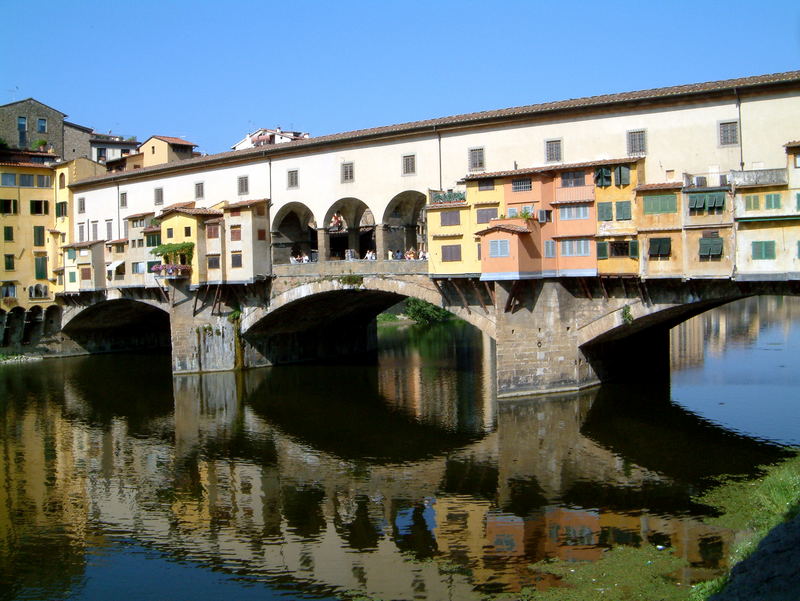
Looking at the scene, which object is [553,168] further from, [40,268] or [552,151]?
[40,268]

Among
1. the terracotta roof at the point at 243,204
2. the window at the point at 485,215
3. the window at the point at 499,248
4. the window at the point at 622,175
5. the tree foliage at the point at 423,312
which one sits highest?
the terracotta roof at the point at 243,204

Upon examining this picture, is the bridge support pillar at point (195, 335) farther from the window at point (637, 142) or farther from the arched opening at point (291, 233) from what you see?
the window at point (637, 142)

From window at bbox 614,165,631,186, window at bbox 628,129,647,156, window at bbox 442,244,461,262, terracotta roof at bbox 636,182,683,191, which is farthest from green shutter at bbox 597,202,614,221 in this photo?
window at bbox 442,244,461,262

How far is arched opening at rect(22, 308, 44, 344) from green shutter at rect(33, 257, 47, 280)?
2.19 m

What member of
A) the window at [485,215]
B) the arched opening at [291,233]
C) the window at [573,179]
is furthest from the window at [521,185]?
the arched opening at [291,233]

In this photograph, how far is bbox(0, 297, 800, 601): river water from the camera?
17922mm

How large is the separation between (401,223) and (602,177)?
11850 millimetres

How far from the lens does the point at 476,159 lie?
36.4 m

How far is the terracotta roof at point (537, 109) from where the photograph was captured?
29.9 metres

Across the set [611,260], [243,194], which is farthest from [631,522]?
[243,194]

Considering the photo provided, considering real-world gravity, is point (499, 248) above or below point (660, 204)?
below

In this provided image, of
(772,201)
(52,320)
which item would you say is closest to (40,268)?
(52,320)

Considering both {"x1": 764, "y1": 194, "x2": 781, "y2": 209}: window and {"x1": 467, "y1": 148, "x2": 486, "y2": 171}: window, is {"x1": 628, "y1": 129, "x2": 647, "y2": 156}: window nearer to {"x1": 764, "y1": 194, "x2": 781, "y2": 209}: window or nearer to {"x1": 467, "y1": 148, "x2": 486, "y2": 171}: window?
{"x1": 764, "y1": 194, "x2": 781, "y2": 209}: window

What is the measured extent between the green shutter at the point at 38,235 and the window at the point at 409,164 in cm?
3199
